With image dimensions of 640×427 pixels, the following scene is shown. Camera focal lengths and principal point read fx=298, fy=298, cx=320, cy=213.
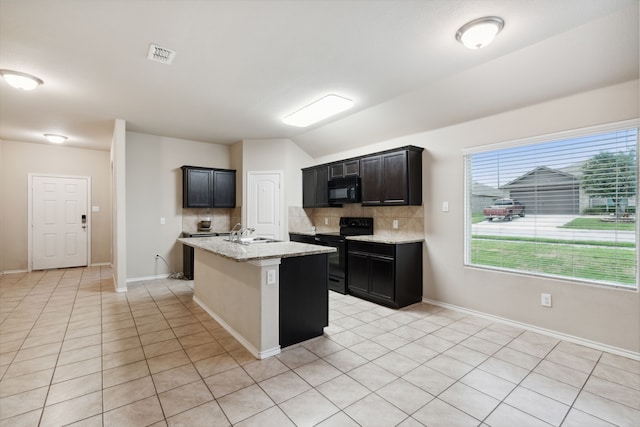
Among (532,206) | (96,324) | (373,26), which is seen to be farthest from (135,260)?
(532,206)

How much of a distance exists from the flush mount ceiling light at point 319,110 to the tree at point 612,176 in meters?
2.60

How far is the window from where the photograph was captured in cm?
267

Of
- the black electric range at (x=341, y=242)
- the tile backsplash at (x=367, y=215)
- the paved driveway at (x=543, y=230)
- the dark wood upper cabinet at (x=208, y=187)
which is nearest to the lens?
the paved driveway at (x=543, y=230)

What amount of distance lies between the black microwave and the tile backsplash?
1.16 ft

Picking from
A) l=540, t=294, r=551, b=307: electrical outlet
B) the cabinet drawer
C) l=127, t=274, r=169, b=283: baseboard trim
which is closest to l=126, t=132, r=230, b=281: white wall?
l=127, t=274, r=169, b=283: baseboard trim

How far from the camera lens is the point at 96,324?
334 cm

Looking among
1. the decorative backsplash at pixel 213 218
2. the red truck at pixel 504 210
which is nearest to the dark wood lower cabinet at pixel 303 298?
the red truck at pixel 504 210

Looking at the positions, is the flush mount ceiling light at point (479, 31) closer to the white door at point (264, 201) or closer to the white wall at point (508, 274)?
the white wall at point (508, 274)

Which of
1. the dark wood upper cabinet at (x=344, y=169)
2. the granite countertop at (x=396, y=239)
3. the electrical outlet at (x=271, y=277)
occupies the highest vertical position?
the dark wood upper cabinet at (x=344, y=169)

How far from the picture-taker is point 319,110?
4.06 metres

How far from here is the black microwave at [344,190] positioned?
4773 millimetres

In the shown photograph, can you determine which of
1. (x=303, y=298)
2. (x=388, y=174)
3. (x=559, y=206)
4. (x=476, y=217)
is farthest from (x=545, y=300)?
(x=303, y=298)

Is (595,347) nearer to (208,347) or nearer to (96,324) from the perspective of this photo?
(208,347)

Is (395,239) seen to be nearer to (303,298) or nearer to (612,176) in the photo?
(303,298)
